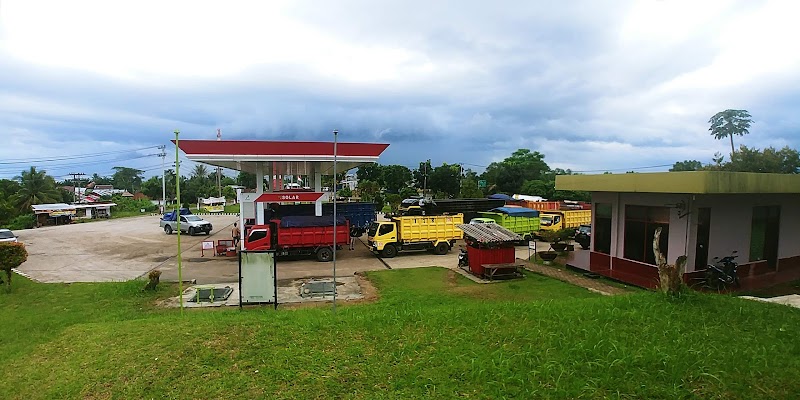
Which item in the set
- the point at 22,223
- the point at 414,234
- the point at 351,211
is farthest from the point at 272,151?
the point at 22,223

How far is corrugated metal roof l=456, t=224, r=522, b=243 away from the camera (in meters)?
13.5

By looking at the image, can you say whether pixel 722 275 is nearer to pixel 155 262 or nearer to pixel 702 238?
pixel 702 238

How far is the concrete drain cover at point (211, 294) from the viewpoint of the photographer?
10.9m

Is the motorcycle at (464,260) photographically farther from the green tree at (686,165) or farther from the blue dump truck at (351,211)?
the green tree at (686,165)

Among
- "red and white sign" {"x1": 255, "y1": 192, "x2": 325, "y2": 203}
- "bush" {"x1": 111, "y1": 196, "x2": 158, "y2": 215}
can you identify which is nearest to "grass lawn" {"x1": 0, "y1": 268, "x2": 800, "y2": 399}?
"red and white sign" {"x1": 255, "y1": 192, "x2": 325, "y2": 203}

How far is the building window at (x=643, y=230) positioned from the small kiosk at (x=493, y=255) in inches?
131

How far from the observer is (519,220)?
75.5 feet

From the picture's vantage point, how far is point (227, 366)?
194 inches

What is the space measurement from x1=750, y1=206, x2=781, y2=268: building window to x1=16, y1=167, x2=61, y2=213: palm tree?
60357mm

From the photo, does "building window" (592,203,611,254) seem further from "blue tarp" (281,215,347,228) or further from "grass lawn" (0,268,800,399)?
"blue tarp" (281,215,347,228)

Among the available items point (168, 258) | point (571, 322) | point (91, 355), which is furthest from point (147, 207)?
point (571, 322)

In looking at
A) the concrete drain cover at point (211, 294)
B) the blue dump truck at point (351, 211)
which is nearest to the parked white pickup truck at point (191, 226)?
the blue dump truck at point (351, 211)

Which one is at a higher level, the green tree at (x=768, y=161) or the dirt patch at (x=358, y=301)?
the green tree at (x=768, y=161)

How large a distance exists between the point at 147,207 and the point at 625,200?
5999 cm
